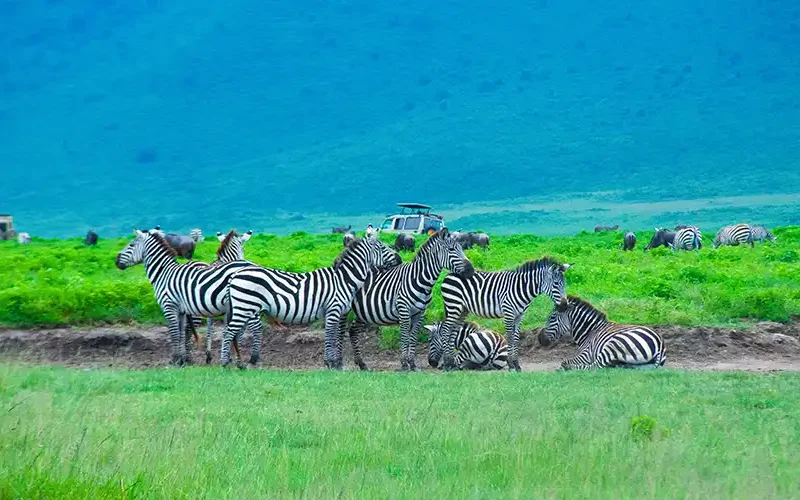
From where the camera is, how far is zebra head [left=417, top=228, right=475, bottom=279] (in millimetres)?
14781

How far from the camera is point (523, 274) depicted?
48.5 ft

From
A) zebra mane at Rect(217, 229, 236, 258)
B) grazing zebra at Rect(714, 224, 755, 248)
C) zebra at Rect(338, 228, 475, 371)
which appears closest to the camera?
zebra at Rect(338, 228, 475, 371)

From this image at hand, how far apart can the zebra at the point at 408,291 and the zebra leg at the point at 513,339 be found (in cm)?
80

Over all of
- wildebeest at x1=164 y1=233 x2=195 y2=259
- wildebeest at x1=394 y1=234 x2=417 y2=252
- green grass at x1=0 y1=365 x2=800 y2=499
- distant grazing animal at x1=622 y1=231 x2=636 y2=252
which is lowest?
green grass at x1=0 y1=365 x2=800 y2=499

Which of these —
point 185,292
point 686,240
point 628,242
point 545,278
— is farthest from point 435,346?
point 686,240

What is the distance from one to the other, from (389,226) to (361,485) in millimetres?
35637

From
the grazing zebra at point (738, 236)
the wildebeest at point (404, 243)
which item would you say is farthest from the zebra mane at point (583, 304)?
the grazing zebra at point (738, 236)

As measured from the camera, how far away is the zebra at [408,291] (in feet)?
47.7

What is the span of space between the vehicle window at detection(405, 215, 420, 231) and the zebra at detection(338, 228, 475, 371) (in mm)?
25352

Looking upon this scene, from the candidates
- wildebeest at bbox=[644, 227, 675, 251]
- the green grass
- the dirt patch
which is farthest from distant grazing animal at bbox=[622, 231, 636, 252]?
the green grass

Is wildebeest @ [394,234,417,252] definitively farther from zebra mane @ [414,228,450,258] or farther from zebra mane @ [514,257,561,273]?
zebra mane @ [514,257,561,273]

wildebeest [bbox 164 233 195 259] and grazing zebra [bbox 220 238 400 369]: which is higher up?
wildebeest [bbox 164 233 195 259]

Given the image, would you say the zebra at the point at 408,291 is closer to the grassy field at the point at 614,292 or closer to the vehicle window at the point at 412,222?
the grassy field at the point at 614,292

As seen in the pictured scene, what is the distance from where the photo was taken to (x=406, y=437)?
824cm
